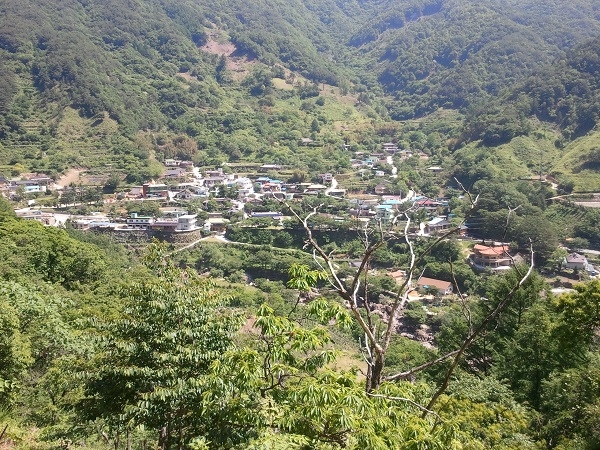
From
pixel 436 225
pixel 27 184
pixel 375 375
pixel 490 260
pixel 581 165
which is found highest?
pixel 375 375

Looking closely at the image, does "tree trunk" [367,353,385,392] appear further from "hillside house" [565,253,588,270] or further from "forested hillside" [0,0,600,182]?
"forested hillside" [0,0,600,182]

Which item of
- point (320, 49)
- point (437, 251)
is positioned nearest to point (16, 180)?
point (437, 251)

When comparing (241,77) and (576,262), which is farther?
(241,77)

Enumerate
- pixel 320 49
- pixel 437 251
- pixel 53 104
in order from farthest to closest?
pixel 320 49, pixel 53 104, pixel 437 251

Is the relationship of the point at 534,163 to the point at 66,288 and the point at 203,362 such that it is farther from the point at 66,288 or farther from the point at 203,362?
the point at 203,362

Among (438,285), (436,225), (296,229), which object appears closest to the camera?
(438,285)

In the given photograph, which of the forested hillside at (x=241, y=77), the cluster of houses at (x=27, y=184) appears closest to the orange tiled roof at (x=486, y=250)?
the forested hillside at (x=241, y=77)

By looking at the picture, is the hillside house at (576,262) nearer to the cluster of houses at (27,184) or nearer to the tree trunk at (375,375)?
the tree trunk at (375,375)

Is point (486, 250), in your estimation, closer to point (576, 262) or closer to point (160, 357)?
point (576, 262)

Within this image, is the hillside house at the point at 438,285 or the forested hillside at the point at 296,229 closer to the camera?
the forested hillside at the point at 296,229

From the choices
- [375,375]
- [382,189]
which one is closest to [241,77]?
[382,189]

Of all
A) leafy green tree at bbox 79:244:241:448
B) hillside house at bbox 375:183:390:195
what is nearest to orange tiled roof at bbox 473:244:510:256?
hillside house at bbox 375:183:390:195
